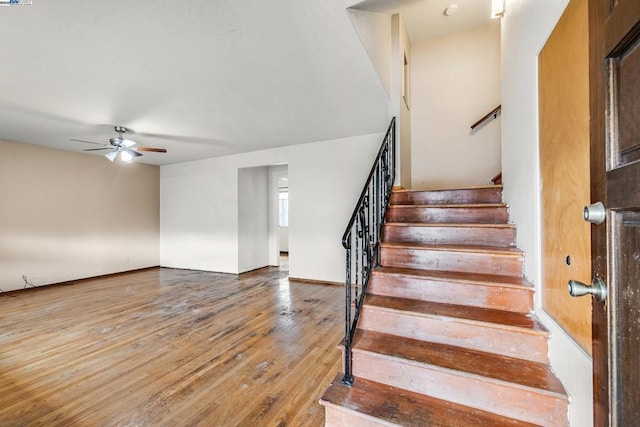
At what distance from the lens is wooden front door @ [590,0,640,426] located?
22.8 inches

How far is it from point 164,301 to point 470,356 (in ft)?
13.3

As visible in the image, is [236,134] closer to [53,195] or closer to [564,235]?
[53,195]

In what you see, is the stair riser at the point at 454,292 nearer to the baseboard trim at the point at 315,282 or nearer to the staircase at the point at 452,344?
the staircase at the point at 452,344

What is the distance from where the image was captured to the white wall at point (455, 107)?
13.9 ft

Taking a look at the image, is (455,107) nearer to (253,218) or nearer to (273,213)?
(273,213)

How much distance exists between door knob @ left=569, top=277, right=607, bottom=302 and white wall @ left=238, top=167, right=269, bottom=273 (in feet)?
18.9

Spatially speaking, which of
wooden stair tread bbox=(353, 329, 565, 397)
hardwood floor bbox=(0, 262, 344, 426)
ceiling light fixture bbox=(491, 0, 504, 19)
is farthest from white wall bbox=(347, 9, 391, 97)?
hardwood floor bbox=(0, 262, 344, 426)

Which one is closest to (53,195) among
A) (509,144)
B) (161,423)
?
(161,423)

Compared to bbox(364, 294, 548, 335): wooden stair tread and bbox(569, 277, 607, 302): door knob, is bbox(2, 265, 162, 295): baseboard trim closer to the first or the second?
bbox(364, 294, 548, 335): wooden stair tread

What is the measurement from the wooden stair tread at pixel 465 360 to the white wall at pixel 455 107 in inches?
130

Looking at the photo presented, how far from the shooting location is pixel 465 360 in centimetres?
154

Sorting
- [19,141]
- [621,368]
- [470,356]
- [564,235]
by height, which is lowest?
[470,356]

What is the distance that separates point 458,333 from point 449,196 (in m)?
1.67

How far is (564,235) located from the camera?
130 centimetres
